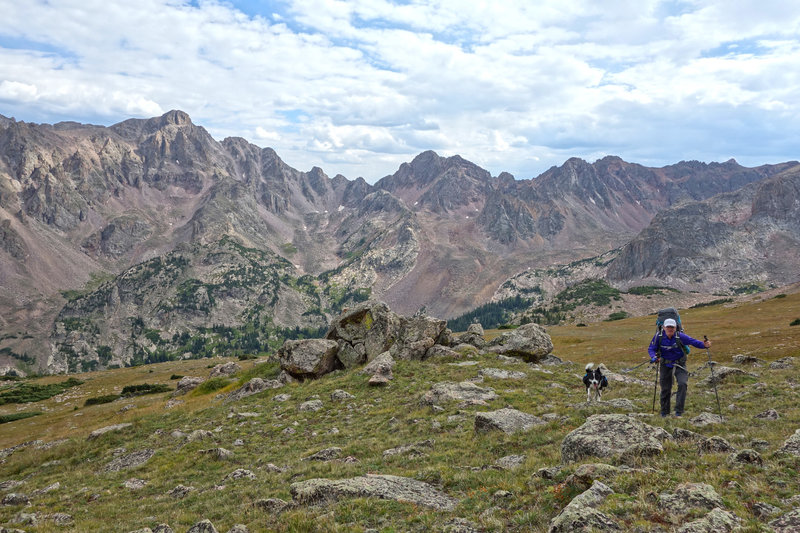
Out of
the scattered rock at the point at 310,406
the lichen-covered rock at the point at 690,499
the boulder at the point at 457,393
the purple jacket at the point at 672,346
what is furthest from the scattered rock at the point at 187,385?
the lichen-covered rock at the point at 690,499

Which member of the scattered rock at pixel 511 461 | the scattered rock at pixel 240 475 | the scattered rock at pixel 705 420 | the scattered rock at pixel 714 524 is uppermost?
the scattered rock at pixel 714 524

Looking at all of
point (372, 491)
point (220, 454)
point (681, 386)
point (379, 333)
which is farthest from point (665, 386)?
point (379, 333)

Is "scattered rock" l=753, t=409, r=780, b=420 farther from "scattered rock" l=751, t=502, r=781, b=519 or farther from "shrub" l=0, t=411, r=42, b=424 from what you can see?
"shrub" l=0, t=411, r=42, b=424

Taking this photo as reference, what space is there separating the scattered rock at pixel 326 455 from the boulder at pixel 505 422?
25.3 ft

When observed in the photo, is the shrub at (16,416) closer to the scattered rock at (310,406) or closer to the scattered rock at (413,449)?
the scattered rock at (310,406)

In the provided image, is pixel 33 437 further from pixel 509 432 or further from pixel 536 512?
pixel 536 512

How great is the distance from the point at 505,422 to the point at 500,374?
1671 centimetres

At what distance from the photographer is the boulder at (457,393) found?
97.8ft

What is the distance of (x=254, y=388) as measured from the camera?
44.0 meters

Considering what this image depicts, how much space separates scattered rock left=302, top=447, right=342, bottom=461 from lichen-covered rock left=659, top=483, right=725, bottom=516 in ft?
52.5

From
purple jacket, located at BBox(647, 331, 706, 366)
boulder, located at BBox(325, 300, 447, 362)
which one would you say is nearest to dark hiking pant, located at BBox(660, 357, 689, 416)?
purple jacket, located at BBox(647, 331, 706, 366)

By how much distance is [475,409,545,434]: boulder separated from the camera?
21438 millimetres

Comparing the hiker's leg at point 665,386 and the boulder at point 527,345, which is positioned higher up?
the hiker's leg at point 665,386

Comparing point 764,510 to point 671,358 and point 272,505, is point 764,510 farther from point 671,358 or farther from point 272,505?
point 272,505
